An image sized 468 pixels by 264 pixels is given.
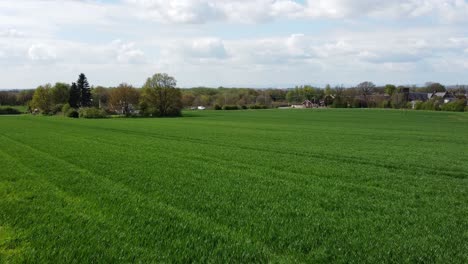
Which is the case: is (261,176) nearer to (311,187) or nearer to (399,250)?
(311,187)

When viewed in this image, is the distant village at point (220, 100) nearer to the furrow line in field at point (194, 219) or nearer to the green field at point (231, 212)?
the green field at point (231, 212)

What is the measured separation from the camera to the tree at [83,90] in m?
116

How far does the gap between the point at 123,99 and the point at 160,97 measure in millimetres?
10168

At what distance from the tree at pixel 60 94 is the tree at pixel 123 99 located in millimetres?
22412

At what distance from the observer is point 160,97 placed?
10131 centimetres

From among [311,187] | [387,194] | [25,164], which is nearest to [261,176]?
[311,187]

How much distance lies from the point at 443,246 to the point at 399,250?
1.05 m

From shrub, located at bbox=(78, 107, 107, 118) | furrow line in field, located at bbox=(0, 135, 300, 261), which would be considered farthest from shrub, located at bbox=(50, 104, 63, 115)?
furrow line in field, located at bbox=(0, 135, 300, 261)

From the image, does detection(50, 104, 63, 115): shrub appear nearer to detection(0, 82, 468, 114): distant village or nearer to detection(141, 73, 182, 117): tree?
detection(0, 82, 468, 114): distant village

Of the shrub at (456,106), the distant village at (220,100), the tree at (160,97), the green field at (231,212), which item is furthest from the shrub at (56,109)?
the shrub at (456,106)

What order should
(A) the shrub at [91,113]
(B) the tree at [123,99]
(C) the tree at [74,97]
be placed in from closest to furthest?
1. (A) the shrub at [91,113]
2. (B) the tree at [123,99]
3. (C) the tree at [74,97]

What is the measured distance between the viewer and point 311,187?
44.7 ft

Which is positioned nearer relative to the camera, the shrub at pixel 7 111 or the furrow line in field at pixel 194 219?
the furrow line in field at pixel 194 219

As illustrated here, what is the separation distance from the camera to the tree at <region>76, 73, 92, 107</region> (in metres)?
116
